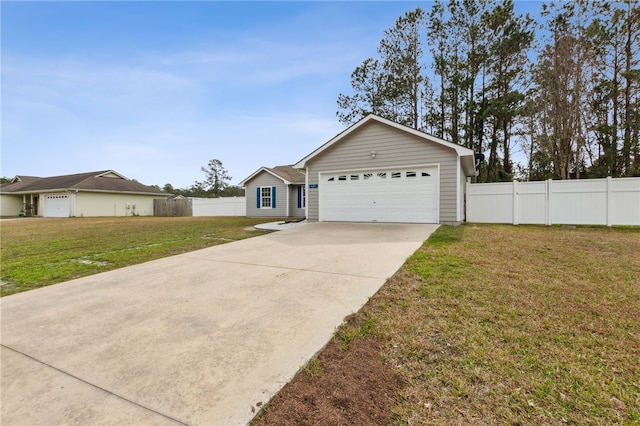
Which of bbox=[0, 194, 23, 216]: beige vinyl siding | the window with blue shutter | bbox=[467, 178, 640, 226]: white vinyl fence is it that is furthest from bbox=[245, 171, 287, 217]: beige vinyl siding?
bbox=[0, 194, 23, 216]: beige vinyl siding

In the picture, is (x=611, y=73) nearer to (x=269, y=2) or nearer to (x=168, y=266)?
(x=269, y=2)

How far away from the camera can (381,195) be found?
1116 centimetres

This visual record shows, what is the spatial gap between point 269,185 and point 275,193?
772 mm

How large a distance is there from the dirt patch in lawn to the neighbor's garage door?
8.89 meters

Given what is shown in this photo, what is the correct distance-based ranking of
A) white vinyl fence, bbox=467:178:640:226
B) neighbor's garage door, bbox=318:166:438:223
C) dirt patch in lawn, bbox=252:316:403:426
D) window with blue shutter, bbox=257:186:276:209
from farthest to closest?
window with blue shutter, bbox=257:186:276:209, neighbor's garage door, bbox=318:166:438:223, white vinyl fence, bbox=467:178:640:226, dirt patch in lawn, bbox=252:316:403:426

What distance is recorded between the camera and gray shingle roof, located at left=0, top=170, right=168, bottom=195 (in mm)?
23969

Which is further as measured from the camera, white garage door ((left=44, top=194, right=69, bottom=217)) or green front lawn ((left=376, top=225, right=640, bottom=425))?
white garage door ((left=44, top=194, right=69, bottom=217))

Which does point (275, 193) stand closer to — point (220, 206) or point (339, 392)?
point (220, 206)

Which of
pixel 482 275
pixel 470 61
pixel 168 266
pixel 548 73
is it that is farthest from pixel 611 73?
pixel 168 266

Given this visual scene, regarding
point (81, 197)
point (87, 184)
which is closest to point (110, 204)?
point (81, 197)

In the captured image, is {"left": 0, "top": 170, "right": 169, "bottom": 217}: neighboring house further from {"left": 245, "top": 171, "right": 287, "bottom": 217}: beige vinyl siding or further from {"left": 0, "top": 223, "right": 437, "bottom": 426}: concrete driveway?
{"left": 0, "top": 223, "right": 437, "bottom": 426}: concrete driveway

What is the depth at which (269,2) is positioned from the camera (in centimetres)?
982

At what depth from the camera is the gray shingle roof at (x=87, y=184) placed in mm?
23969

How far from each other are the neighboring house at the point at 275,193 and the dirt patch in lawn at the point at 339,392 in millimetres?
17056
